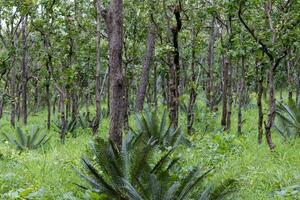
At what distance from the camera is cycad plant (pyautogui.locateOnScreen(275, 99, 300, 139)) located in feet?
29.1

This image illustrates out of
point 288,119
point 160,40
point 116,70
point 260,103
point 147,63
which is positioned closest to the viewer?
point 116,70

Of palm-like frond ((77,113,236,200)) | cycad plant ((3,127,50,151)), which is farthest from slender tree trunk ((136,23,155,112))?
palm-like frond ((77,113,236,200))

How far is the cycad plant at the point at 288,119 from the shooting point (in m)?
8.88

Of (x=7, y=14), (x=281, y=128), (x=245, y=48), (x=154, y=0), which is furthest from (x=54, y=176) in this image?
(x=7, y=14)

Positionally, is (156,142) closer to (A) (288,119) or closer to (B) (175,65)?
(B) (175,65)

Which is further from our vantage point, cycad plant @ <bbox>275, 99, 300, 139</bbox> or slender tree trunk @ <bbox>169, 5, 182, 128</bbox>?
cycad plant @ <bbox>275, 99, 300, 139</bbox>

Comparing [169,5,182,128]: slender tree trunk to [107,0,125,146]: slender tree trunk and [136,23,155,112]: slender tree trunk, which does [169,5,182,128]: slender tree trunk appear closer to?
[136,23,155,112]: slender tree trunk

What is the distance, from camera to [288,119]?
29.8ft

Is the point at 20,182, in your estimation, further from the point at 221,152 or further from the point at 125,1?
the point at 125,1

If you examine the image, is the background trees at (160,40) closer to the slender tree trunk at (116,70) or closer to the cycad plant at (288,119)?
the slender tree trunk at (116,70)

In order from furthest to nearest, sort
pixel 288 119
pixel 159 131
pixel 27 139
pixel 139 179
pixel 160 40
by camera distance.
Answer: pixel 160 40 → pixel 27 139 → pixel 288 119 → pixel 159 131 → pixel 139 179

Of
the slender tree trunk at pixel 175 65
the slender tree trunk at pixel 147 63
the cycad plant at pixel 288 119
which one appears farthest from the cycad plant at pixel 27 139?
the cycad plant at pixel 288 119

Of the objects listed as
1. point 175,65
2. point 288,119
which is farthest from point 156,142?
point 288,119

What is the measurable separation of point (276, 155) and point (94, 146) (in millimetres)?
3658
